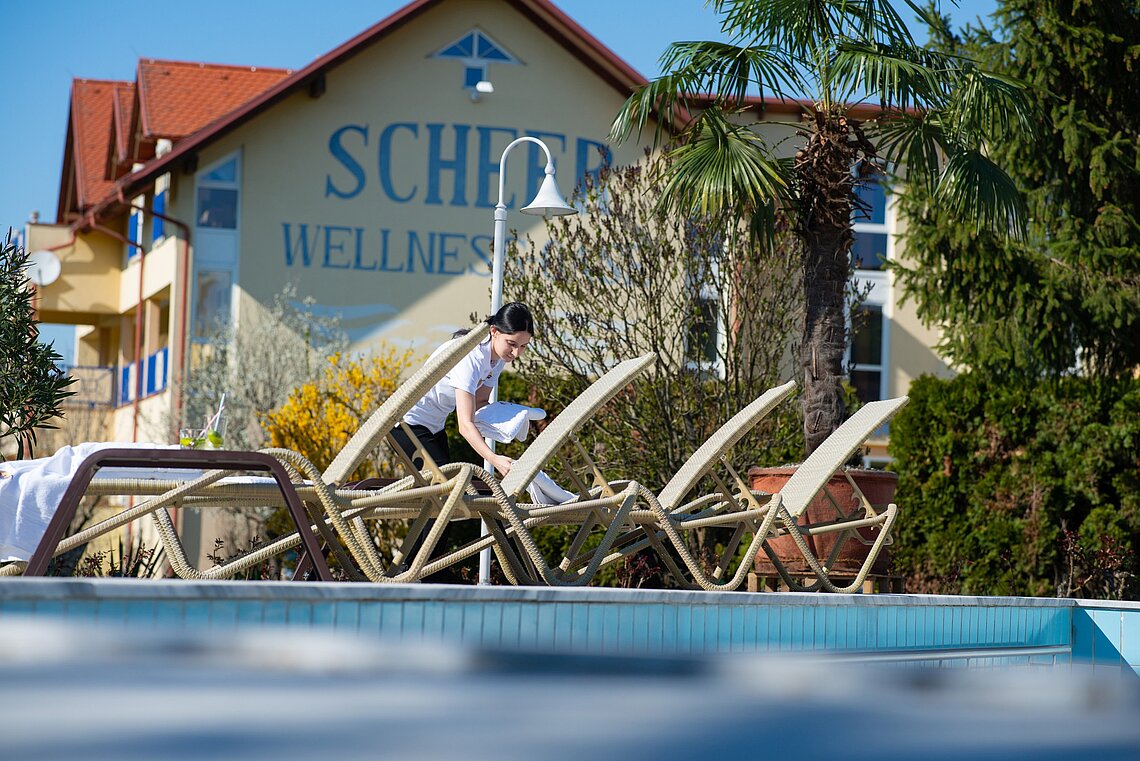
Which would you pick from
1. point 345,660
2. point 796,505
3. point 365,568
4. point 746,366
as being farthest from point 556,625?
point 746,366

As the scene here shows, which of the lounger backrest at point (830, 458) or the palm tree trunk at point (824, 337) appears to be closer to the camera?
the lounger backrest at point (830, 458)

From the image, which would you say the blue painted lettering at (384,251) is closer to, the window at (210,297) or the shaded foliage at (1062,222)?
the window at (210,297)

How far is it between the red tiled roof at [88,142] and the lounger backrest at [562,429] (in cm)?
2392

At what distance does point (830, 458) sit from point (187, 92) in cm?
2190

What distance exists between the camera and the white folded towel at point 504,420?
7.20 meters

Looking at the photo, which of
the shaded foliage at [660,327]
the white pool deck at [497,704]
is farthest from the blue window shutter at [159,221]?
the white pool deck at [497,704]

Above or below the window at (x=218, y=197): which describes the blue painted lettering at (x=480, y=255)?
below

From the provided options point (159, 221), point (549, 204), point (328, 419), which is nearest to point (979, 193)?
point (549, 204)

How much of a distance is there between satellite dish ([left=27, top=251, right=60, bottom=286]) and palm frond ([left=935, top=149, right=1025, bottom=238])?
66.8 ft

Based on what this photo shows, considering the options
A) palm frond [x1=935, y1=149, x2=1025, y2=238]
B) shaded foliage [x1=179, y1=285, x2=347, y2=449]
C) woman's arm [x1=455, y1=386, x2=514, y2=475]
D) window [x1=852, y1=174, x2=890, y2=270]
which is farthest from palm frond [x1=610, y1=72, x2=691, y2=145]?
window [x1=852, y1=174, x2=890, y2=270]

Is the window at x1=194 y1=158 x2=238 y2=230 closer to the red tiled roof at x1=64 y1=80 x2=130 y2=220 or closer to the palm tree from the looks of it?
the red tiled roof at x1=64 y1=80 x2=130 y2=220

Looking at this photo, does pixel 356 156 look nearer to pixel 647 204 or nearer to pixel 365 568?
pixel 647 204

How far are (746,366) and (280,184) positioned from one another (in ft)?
45.0

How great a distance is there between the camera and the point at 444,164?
82.5 feet
